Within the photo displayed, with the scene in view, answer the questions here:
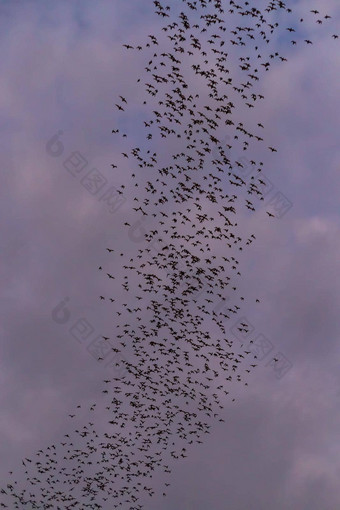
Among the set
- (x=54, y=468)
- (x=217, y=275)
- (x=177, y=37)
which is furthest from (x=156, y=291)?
(x=54, y=468)

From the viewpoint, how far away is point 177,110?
68625 millimetres

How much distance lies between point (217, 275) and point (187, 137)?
1524 cm

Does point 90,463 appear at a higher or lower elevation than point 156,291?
lower

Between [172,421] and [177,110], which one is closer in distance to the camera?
[177,110]

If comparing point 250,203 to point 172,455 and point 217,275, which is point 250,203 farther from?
point 172,455

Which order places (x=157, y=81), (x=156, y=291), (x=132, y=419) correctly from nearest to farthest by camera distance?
(x=157, y=81) → (x=156, y=291) → (x=132, y=419)

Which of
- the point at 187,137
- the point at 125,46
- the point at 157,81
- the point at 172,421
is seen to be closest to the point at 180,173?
the point at 187,137

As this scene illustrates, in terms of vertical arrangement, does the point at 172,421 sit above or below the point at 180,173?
below

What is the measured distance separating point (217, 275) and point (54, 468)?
36661 mm

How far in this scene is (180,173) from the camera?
238ft

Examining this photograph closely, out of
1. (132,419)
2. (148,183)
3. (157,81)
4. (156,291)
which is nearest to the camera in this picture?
(157,81)

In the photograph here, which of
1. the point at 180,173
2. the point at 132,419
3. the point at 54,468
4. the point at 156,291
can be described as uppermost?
the point at 180,173

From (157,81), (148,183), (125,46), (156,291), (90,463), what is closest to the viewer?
(125,46)

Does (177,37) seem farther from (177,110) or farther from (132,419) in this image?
(132,419)
